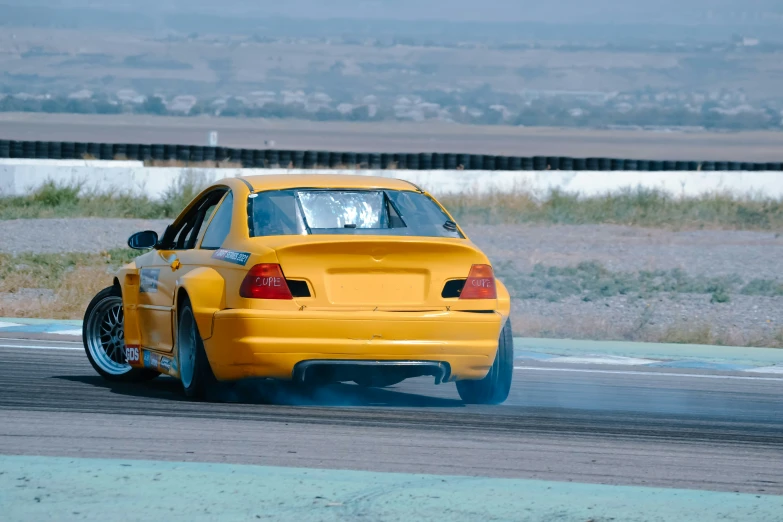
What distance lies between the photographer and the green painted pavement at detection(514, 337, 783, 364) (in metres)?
11.8

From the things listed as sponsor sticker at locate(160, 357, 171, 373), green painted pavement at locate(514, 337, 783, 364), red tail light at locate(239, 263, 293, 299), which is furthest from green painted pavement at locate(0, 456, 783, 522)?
green painted pavement at locate(514, 337, 783, 364)

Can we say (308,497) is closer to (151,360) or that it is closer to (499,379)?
(499,379)

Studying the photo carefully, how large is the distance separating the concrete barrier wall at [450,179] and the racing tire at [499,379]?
65.2 ft

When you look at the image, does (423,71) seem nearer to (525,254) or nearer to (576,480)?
(525,254)

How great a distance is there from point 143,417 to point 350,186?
1890 millimetres

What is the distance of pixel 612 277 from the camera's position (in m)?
19.1

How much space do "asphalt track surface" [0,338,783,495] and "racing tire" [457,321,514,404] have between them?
0.10 meters

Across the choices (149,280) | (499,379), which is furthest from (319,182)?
(499,379)

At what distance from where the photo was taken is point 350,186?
8.63 m

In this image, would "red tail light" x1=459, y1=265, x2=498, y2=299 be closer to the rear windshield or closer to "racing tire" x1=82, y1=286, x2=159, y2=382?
the rear windshield

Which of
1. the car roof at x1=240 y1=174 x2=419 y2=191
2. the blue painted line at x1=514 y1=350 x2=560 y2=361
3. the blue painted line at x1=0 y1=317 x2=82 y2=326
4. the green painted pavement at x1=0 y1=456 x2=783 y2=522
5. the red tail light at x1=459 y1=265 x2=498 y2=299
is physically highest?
the car roof at x1=240 y1=174 x2=419 y2=191

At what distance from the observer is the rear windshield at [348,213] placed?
830 cm

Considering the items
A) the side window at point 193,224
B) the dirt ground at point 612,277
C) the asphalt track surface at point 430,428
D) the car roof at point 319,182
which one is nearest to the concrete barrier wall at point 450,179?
the dirt ground at point 612,277

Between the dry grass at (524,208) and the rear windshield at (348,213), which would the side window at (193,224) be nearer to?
the rear windshield at (348,213)
